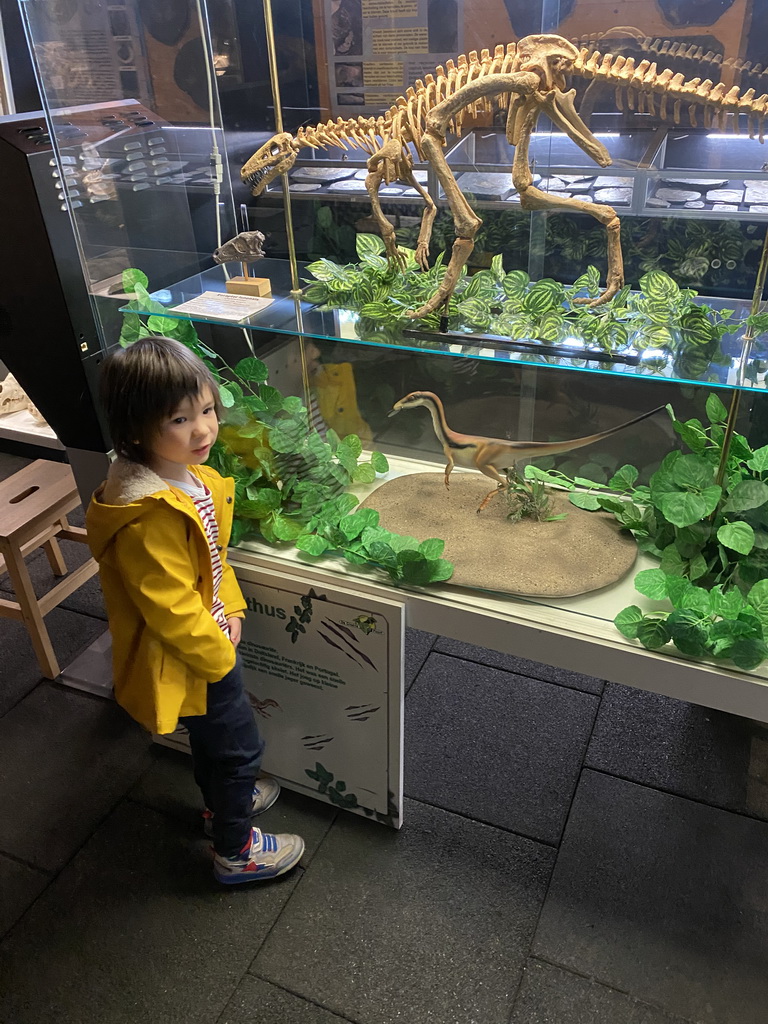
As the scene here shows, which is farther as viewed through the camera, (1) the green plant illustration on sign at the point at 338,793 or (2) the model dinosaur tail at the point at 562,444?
(1) the green plant illustration on sign at the point at 338,793

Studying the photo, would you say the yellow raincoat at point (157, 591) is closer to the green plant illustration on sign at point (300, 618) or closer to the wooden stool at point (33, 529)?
the green plant illustration on sign at point (300, 618)

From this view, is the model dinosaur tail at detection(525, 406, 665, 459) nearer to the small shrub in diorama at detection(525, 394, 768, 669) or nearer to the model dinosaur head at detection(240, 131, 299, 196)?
the small shrub in diorama at detection(525, 394, 768, 669)

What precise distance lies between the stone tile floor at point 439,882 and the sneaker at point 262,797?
1.2 inches

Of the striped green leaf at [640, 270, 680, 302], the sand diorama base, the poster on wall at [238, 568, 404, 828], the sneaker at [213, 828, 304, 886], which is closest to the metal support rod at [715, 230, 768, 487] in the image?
the striped green leaf at [640, 270, 680, 302]

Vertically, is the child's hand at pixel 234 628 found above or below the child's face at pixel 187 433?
below

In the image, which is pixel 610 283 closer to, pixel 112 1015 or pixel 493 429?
pixel 493 429

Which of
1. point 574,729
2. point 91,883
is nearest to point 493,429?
point 574,729

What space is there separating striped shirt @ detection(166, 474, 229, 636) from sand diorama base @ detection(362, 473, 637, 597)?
0.41 meters

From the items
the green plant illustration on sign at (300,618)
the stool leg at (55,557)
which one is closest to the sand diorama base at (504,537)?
the green plant illustration on sign at (300,618)

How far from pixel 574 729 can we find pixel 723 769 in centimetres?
40

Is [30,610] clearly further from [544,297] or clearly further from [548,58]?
[548,58]

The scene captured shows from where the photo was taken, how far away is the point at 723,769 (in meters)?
2.11

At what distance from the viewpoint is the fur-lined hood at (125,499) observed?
4.43 feet

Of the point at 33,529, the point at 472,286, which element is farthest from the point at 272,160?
the point at 33,529
